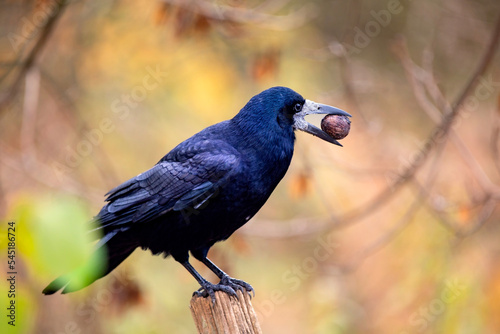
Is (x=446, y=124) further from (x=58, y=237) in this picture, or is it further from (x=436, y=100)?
(x=58, y=237)

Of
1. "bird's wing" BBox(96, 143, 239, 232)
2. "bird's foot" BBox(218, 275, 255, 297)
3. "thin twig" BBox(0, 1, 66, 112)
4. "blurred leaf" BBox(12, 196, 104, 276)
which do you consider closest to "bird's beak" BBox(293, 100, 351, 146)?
"bird's wing" BBox(96, 143, 239, 232)

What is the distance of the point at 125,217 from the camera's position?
3287mm

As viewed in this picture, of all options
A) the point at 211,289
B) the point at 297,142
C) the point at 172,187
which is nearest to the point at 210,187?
the point at 172,187

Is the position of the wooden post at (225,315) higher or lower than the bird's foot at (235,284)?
lower

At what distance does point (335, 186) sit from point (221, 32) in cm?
322

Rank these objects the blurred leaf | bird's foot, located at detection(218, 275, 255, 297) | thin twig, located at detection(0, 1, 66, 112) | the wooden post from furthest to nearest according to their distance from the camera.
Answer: thin twig, located at detection(0, 1, 66, 112)
bird's foot, located at detection(218, 275, 255, 297)
the wooden post
the blurred leaf

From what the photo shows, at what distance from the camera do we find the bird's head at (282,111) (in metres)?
3.24

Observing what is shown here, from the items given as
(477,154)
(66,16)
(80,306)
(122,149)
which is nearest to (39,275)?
(80,306)

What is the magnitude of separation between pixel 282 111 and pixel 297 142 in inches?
92.2

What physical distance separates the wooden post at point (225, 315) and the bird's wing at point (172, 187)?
570mm

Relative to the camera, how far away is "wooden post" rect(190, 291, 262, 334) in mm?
2570

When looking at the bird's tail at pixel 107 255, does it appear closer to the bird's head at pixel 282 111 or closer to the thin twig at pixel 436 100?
the bird's head at pixel 282 111

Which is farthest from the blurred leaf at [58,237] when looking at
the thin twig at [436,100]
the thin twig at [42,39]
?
the thin twig at [436,100]

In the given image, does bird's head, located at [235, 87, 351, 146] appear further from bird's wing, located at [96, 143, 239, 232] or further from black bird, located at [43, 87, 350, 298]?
bird's wing, located at [96, 143, 239, 232]
